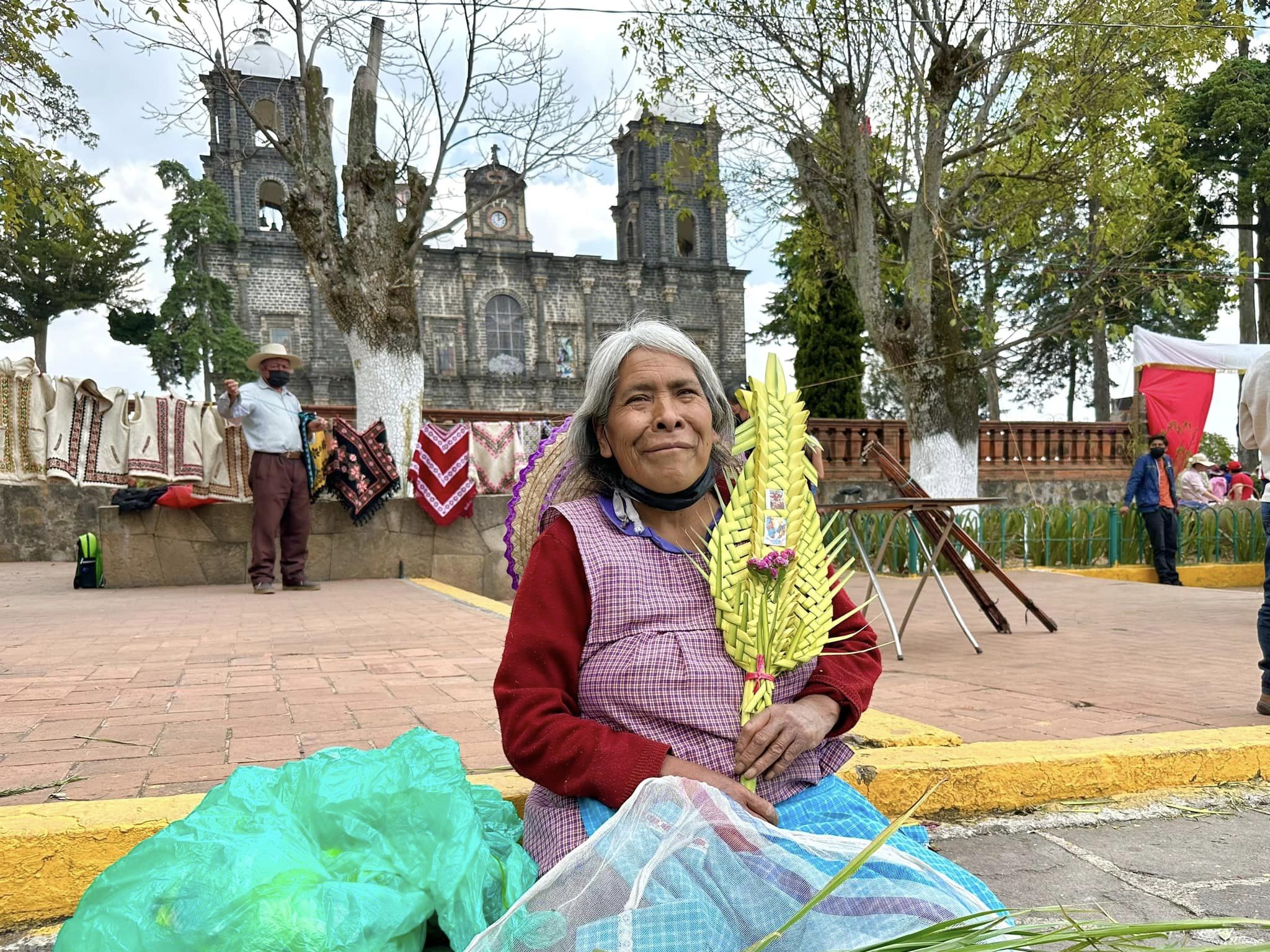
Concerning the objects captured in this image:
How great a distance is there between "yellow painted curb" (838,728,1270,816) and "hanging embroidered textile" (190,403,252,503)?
8.40 meters

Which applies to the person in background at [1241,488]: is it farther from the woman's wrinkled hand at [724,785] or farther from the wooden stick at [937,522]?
the woman's wrinkled hand at [724,785]

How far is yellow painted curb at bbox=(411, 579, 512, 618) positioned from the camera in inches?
288

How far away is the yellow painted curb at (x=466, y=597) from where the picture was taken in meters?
7.31

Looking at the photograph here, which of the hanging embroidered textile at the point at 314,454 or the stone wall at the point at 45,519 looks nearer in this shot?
the hanging embroidered textile at the point at 314,454

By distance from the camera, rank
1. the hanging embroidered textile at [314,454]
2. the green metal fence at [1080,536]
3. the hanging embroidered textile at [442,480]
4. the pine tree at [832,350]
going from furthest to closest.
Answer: the pine tree at [832,350], the green metal fence at [1080,536], the hanging embroidered textile at [442,480], the hanging embroidered textile at [314,454]

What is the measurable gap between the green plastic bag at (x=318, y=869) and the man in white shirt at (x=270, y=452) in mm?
7339

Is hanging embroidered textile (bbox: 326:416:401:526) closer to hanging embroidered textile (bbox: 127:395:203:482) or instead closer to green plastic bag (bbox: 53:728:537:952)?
hanging embroidered textile (bbox: 127:395:203:482)

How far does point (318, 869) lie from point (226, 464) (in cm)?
924

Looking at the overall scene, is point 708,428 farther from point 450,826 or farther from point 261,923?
point 261,923

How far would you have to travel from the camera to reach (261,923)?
4.50 ft

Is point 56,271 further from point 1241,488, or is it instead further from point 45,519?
point 1241,488

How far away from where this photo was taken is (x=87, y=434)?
978 centimetres

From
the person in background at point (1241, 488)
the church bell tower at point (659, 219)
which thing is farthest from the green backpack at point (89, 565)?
the church bell tower at point (659, 219)

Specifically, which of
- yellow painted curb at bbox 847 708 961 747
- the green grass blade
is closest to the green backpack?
yellow painted curb at bbox 847 708 961 747
